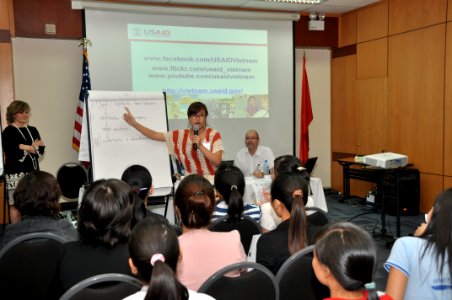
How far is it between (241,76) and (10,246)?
470cm

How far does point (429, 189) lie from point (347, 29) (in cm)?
297

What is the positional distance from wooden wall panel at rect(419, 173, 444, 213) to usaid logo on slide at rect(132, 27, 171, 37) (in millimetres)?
4055

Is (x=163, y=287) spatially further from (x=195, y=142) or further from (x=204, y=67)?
(x=204, y=67)

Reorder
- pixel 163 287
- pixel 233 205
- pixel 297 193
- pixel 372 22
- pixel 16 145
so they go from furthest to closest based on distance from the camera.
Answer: pixel 372 22 → pixel 16 145 → pixel 233 205 → pixel 297 193 → pixel 163 287

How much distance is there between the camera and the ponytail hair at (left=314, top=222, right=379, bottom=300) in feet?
3.84

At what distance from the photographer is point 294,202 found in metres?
1.94

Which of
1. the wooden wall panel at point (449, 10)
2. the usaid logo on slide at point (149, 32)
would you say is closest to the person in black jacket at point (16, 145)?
the usaid logo on slide at point (149, 32)

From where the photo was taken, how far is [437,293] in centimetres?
146

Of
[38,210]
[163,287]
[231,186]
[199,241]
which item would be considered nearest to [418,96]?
[231,186]

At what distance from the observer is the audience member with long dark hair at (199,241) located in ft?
5.56

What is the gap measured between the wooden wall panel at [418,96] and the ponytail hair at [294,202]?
13.5 ft

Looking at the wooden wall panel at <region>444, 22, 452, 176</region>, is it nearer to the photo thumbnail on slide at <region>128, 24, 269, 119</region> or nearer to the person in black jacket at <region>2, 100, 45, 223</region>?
the photo thumbnail on slide at <region>128, 24, 269, 119</region>

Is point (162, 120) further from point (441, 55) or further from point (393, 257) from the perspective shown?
point (441, 55)

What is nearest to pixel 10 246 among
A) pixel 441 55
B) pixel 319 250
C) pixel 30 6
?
pixel 319 250
